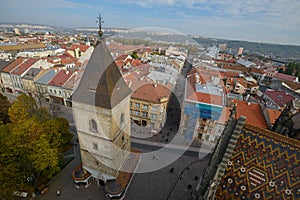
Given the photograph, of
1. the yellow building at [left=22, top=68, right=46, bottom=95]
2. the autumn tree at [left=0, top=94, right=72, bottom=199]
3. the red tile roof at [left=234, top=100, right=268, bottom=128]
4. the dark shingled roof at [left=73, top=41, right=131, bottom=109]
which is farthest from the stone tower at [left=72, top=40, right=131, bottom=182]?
the yellow building at [left=22, top=68, right=46, bottom=95]

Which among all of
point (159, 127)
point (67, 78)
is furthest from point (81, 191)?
point (67, 78)

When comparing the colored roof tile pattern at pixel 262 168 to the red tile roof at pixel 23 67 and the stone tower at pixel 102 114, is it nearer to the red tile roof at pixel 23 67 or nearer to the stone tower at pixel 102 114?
the stone tower at pixel 102 114

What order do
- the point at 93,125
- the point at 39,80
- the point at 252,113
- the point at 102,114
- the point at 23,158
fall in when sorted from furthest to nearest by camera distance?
the point at 39,80
the point at 252,113
the point at 93,125
the point at 23,158
the point at 102,114

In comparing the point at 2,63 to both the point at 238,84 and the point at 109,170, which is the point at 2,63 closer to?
the point at 109,170

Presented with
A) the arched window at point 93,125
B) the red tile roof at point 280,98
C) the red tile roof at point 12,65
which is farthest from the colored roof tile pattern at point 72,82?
the red tile roof at point 280,98

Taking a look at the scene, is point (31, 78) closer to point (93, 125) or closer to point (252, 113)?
point (93, 125)

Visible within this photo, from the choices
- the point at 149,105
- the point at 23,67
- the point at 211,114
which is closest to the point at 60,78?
the point at 23,67
